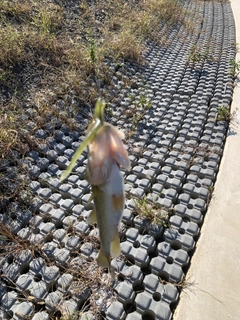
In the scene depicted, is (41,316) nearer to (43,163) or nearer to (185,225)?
(185,225)

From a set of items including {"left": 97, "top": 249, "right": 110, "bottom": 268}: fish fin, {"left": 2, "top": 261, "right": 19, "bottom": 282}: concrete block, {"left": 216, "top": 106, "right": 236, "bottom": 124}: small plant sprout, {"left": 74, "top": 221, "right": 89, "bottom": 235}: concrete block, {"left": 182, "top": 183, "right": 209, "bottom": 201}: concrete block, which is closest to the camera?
{"left": 97, "top": 249, "right": 110, "bottom": 268}: fish fin

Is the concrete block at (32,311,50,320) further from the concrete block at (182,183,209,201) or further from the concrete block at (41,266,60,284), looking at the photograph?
the concrete block at (182,183,209,201)

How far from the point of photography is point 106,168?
1231 mm

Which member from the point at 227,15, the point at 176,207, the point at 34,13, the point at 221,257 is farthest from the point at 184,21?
the point at 221,257

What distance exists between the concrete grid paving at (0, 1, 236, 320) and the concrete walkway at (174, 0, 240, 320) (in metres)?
0.08

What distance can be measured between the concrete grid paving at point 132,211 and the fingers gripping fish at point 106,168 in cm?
121

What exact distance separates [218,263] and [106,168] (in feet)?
6.17

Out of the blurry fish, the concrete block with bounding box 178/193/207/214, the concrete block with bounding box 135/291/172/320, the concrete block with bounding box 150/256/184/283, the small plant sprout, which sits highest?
the small plant sprout

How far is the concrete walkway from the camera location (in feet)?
7.63

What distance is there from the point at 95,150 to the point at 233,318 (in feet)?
6.22

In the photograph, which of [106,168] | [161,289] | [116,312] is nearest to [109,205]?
[106,168]

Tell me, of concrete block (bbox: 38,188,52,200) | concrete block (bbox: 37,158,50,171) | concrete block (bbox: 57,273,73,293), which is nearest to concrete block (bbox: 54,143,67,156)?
concrete block (bbox: 37,158,50,171)

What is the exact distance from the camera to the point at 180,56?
5832mm

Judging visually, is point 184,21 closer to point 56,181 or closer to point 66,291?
point 56,181
